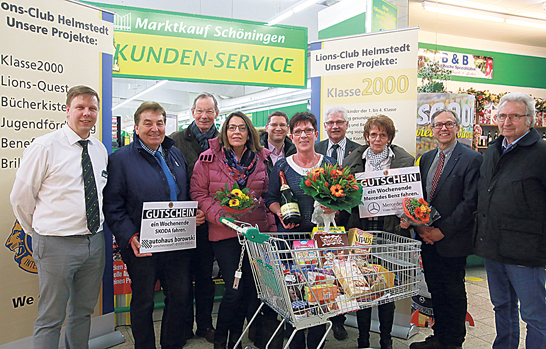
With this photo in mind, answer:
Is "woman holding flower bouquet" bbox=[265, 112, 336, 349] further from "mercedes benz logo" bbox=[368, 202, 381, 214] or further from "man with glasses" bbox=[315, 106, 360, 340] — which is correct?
"man with glasses" bbox=[315, 106, 360, 340]

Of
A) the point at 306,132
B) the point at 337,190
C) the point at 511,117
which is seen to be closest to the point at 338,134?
the point at 306,132

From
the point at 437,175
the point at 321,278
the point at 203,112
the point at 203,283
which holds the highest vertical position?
the point at 203,112

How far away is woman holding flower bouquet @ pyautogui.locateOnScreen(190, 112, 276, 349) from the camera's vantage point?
2623 mm

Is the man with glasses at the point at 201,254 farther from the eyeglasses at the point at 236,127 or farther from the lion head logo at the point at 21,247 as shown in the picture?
the lion head logo at the point at 21,247

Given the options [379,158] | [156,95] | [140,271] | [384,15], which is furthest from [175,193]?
[156,95]

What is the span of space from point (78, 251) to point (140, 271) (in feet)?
1.35

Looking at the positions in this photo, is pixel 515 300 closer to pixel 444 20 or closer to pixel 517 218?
pixel 517 218

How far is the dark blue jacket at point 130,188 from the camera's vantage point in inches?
95.6

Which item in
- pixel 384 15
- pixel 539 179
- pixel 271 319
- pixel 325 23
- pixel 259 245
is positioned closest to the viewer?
pixel 259 245

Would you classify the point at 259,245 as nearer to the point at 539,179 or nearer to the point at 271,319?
the point at 271,319

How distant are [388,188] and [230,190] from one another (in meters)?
1.15

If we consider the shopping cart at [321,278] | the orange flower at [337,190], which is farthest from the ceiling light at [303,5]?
the shopping cart at [321,278]

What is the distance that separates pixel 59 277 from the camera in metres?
2.25

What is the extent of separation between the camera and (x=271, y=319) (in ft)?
9.93
